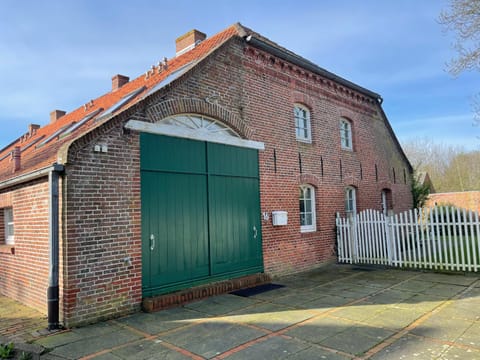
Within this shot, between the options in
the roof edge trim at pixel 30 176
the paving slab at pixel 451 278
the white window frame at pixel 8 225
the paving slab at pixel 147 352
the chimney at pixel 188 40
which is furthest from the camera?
the chimney at pixel 188 40

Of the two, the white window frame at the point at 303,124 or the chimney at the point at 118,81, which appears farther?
the chimney at the point at 118,81

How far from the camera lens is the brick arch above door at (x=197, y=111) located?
21.7 feet

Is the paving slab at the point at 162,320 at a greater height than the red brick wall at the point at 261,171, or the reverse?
the red brick wall at the point at 261,171

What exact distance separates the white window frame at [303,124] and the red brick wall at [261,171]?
0.19m

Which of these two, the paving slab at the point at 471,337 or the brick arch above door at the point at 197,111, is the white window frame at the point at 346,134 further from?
the paving slab at the point at 471,337

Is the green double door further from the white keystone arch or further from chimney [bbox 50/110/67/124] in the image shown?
chimney [bbox 50/110/67/124]

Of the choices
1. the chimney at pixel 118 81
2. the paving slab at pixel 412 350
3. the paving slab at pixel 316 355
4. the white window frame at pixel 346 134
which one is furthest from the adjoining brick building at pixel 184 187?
the chimney at pixel 118 81

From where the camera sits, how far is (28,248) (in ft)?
21.2

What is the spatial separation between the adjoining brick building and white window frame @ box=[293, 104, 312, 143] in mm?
47

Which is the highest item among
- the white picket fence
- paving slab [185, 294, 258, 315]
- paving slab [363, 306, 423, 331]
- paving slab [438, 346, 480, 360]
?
the white picket fence

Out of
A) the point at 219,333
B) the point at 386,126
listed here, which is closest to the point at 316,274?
the point at 219,333

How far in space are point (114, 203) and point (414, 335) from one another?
4.93m

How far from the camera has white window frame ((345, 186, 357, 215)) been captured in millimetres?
12117

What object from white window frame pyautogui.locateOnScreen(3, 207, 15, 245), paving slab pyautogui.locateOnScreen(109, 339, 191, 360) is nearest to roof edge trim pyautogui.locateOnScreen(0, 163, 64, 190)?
white window frame pyautogui.locateOnScreen(3, 207, 15, 245)
